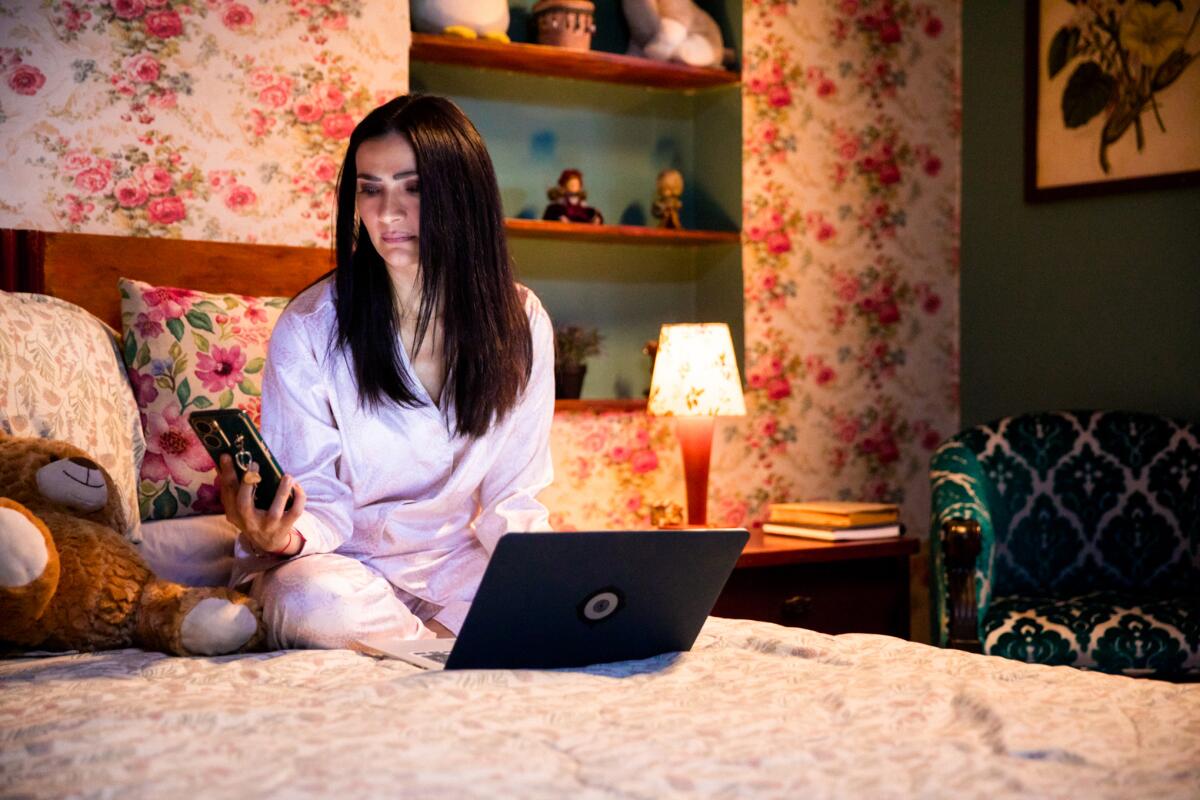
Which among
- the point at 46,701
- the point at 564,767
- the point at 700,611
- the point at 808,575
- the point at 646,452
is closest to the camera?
the point at 564,767

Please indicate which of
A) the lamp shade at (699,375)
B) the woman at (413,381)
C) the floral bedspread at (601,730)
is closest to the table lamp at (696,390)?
the lamp shade at (699,375)

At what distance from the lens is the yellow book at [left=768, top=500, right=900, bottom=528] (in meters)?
3.07

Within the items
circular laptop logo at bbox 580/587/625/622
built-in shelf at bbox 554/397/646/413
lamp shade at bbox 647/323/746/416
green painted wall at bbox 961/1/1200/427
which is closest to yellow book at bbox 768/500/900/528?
lamp shade at bbox 647/323/746/416

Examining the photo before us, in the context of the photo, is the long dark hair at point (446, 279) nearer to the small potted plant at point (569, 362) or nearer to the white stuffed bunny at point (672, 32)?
the small potted plant at point (569, 362)

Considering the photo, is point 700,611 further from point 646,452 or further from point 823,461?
point 823,461

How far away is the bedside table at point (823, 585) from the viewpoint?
9.55ft

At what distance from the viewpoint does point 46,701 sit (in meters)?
1.24

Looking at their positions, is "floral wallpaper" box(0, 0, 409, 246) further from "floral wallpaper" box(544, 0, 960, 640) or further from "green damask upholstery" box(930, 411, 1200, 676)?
"green damask upholstery" box(930, 411, 1200, 676)

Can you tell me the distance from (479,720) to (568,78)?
2.55 metres

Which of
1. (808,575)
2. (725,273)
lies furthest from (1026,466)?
(725,273)

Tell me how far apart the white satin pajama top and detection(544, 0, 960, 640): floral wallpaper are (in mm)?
1204

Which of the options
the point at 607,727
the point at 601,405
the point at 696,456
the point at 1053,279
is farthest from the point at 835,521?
the point at 607,727

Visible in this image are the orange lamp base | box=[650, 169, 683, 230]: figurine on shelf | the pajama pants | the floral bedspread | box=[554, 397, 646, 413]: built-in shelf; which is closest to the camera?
the floral bedspread

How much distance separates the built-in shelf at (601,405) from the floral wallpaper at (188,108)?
753mm
